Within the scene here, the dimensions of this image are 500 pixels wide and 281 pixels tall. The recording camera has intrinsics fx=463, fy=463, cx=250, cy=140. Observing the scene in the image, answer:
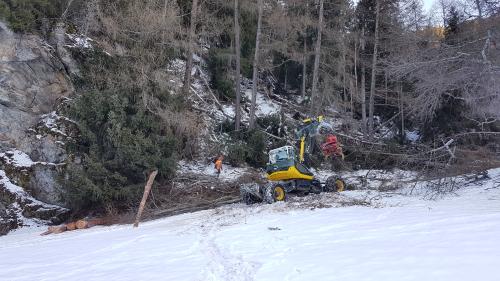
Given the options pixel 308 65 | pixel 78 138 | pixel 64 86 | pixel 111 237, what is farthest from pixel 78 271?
pixel 308 65

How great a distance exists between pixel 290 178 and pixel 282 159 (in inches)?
25.2

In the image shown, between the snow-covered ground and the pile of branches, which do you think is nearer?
the snow-covered ground

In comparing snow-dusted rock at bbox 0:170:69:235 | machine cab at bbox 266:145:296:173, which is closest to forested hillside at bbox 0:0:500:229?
snow-dusted rock at bbox 0:170:69:235

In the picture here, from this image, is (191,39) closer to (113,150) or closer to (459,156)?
(113,150)

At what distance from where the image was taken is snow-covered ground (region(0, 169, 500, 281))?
18.4ft

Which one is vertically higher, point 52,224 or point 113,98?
point 113,98

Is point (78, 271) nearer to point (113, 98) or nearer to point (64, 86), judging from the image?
point (113, 98)

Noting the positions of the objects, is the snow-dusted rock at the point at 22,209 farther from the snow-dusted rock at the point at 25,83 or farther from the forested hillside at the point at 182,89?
the snow-dusted rock at the point at 25,83

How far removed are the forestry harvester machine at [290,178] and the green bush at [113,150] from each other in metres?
3.88

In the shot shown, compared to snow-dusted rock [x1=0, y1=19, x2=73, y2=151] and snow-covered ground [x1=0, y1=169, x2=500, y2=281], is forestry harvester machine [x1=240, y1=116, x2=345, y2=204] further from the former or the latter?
snow-dusted rock [x1=0, y1=19, x2=73, y2=151]

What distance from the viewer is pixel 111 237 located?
10.6 meters

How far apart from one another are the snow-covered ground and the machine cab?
2135mm

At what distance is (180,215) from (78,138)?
5877 mm

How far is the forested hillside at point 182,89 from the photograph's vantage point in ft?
43.1
